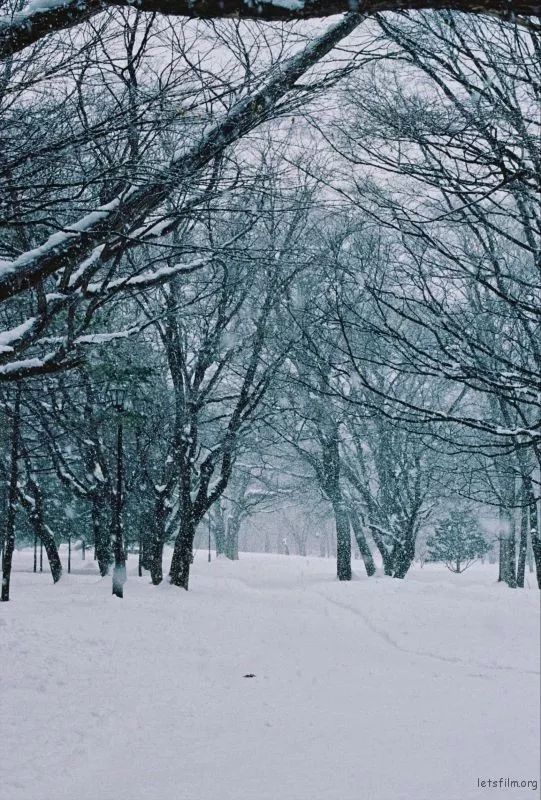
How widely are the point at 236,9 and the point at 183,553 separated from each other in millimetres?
15911

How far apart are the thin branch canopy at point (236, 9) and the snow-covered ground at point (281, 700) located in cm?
227

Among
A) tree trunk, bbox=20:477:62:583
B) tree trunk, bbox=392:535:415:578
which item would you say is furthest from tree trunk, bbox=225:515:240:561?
tree trunk, bbox=20:477:62:583

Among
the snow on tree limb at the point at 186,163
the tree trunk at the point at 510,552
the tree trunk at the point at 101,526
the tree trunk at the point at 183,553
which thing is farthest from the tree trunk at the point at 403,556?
the snow on tree limb at the point at 186,163

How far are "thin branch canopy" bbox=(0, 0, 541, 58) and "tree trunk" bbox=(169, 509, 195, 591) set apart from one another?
14.7 m

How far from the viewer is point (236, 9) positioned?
119 inches

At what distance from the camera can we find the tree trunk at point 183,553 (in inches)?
685

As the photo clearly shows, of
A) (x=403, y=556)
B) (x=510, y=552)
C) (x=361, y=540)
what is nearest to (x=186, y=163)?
(x=403, y=556)

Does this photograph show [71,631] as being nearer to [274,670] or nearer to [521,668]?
[274,670]

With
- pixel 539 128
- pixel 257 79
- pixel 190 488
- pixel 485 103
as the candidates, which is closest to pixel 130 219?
pixel 257 79

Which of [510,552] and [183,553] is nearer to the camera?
[183,553]

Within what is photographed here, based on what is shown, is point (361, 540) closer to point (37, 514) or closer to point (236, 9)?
point (37, 514)

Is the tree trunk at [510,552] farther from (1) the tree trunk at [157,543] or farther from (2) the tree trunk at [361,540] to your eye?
(1) the tree trunk at [157,543]

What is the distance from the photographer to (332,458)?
2141cm

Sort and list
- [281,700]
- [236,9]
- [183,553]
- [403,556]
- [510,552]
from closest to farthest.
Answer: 1. [236,9]
2. [281,700]
3. [183,553]
4. [403,556]
5. [510,552]
